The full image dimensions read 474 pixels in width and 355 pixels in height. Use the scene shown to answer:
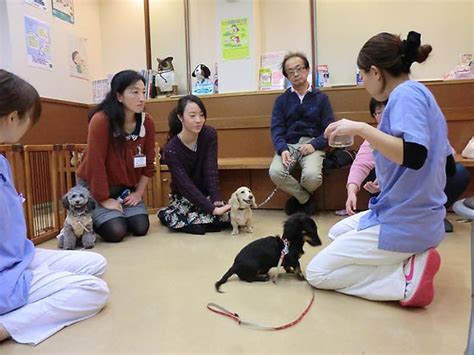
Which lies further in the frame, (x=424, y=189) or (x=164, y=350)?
(x=424, y=189)

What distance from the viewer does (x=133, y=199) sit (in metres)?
2.58

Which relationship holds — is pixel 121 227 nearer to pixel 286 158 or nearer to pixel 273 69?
pixel 286 158

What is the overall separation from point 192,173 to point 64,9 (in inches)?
96.7

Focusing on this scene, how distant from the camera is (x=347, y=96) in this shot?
3.34m

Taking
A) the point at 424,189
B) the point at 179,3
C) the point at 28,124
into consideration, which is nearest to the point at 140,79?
the point at 28,124

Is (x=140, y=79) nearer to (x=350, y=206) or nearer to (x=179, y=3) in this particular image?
(x=350, y=206)

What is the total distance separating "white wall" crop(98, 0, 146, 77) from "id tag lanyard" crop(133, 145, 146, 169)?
2192mm

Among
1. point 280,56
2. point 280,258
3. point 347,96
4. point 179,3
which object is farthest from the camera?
point 179,3

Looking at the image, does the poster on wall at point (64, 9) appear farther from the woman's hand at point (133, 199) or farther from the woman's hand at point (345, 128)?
the woman's hand at point (345, 128)

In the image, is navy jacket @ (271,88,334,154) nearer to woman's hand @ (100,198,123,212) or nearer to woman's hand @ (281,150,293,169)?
woman's hand @ (281,150,293,169)

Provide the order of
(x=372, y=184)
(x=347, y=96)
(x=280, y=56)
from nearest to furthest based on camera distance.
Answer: (x=372, y=184)
(x=347, y=96)
(x=280, y=56)

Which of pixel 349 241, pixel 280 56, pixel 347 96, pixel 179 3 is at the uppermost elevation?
pixel 179 3

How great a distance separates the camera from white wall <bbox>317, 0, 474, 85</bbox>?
3.52 meters

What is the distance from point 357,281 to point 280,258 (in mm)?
338
